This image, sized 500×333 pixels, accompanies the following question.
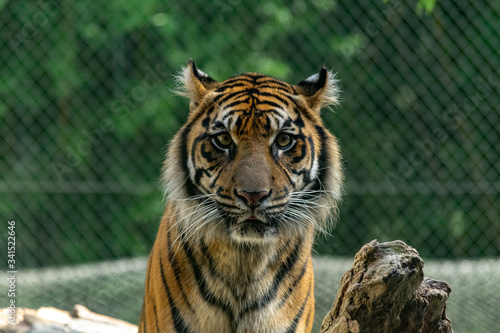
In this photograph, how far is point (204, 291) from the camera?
153cm

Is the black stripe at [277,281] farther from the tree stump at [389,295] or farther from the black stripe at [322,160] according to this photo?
the tree stump at [389,295]

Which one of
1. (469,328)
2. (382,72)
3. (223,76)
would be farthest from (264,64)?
(469,328)

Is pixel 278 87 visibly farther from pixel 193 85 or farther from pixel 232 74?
pixel 232 74

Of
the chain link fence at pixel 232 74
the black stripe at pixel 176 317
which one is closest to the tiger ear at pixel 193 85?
the black stripe at pixel 176 317

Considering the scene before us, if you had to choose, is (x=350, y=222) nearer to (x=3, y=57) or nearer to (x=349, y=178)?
(x=349, y=178)

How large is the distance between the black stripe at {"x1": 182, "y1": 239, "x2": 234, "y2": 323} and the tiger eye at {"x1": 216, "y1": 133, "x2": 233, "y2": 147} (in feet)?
0.94

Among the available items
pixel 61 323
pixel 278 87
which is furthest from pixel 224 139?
pixel 61 323

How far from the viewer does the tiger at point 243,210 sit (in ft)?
4.82

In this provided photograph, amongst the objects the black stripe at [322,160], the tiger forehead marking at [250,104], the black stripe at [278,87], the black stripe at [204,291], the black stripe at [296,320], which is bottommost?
the black stripe at [296,320]

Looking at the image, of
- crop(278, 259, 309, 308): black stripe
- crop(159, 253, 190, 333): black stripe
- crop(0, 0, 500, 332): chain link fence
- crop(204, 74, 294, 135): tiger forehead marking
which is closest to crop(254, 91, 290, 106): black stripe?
crop(204, 74, 294, 135): tiger forehead marking

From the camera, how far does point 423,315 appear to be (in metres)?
1.17

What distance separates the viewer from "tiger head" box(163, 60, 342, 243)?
57.1 inches

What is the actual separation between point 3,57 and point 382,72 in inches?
94.6

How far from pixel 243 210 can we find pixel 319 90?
0.45 metres
